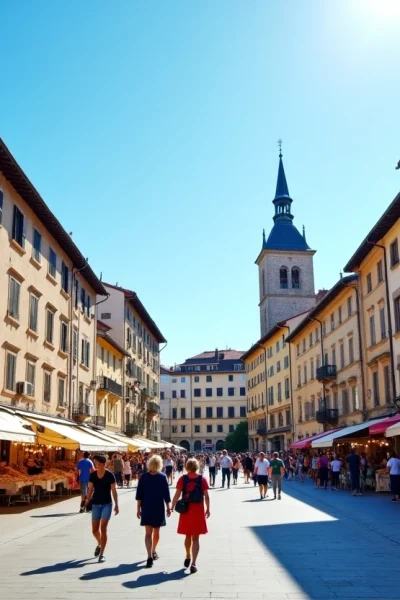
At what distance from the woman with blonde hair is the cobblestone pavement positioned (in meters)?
0.41

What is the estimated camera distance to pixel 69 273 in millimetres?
32500

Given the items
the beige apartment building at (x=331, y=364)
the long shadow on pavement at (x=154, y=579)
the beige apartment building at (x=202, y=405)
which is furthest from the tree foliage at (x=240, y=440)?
the long shadow on pavement at (x=154, y=579)

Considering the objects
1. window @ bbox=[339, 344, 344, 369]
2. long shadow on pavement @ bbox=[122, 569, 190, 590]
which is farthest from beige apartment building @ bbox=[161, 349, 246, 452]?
long shadow on pavement @ bbox=[122, 569, 190, 590]

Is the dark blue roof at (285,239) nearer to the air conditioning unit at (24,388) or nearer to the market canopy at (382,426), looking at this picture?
the market canopy at (382,426)

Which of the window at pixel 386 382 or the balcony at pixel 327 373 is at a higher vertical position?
the balcony at pixel 327 373

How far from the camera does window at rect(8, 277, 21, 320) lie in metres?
23.2

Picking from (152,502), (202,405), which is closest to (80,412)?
(152,502)

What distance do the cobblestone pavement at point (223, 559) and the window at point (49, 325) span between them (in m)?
11.3

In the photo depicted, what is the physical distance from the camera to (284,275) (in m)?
94.7

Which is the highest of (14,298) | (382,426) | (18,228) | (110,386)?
(18,228)

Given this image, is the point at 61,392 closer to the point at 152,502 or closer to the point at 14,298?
the point at 14,298

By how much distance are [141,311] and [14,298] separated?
31969 mm

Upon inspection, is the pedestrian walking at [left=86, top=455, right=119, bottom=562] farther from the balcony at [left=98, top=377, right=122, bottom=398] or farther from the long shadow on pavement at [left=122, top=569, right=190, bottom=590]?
the balcony at [left=98, top=377, right=122, bottom=398]

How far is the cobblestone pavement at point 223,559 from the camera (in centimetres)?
802
